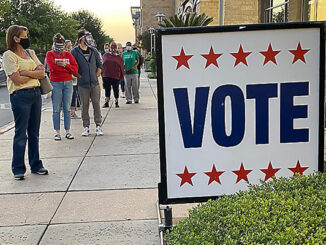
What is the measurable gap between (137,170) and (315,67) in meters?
3.53

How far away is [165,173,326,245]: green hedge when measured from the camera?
6.48 feet

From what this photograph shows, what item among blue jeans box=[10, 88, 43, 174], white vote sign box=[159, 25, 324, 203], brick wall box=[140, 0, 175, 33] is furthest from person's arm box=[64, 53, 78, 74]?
brick wall box=[140, 0, 175, 33]

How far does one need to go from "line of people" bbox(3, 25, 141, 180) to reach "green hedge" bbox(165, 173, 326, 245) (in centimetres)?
378

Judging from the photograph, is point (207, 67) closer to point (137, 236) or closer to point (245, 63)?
point (245, 63)

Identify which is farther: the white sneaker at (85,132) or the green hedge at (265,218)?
the white sneaker at (85,132)

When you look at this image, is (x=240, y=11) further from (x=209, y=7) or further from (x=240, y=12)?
(x=209, y=7)

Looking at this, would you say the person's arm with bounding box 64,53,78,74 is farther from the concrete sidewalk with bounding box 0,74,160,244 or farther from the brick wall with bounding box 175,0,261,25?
the brick wall with bounding box 175,0,261,25

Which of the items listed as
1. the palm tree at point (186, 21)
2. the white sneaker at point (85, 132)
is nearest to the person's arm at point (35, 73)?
the white sneaker at point (85, 132)

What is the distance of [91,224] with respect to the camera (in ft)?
13.9

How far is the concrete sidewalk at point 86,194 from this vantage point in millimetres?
4047

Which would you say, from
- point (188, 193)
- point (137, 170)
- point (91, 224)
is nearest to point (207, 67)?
point (188, 193)

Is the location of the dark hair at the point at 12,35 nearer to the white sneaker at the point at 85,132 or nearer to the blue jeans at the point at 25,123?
the blue jeans at the point at 25,123

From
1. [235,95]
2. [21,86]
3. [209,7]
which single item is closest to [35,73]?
[21,86]

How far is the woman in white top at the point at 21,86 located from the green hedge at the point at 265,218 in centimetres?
373
